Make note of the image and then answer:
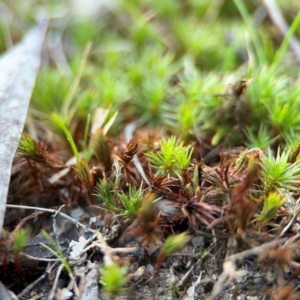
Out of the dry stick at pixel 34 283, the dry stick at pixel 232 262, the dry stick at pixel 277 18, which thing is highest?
the dry stick at pixel 277 18

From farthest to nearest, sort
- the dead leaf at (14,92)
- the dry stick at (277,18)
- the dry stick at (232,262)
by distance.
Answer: the dry stick at (277,18)
the dead leaf at (14,92)
the dry stick at (232,262)

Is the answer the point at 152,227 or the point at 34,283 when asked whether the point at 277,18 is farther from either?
the point at 34,283

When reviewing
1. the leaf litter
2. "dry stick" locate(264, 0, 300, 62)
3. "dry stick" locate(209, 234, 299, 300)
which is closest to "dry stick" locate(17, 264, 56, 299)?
the leaf litter

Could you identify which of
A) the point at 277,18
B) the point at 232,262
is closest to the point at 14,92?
the point at 232,262

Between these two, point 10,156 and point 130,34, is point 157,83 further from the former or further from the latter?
point 10,156

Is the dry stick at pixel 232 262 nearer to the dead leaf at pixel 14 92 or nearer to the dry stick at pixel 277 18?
the dead leaf at pixel 14 92

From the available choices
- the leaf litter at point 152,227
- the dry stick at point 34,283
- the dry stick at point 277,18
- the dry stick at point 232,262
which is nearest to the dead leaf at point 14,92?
the leaf litter at point 152,227

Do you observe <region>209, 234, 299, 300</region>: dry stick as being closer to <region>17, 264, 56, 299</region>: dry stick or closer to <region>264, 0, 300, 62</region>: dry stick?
<region>17, 264, 56, 299</region>: dry stick

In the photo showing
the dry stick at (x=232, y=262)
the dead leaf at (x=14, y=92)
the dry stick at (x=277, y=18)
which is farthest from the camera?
the dry stick at (x=277, y=18)

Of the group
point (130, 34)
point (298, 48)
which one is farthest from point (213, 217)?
point (130, 34)

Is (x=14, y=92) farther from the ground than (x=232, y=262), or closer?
farther from the ground

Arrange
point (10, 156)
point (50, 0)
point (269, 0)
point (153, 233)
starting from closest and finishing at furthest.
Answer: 1. point (153, 233)
2. point (10, 156)
3. point (269, 0)
4. point (50, 0)
